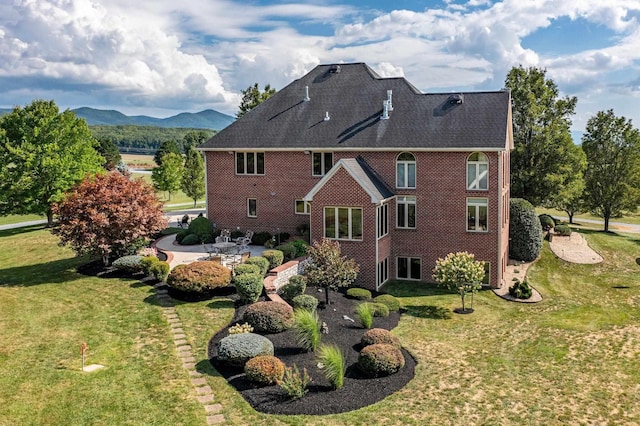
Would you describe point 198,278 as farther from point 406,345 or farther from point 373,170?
point 373,170

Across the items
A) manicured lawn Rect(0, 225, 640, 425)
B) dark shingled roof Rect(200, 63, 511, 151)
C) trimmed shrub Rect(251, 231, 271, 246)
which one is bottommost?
manicured lawn Rect(0, 225, 640, 425)

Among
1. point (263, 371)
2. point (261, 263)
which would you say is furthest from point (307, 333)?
point (261, 263)

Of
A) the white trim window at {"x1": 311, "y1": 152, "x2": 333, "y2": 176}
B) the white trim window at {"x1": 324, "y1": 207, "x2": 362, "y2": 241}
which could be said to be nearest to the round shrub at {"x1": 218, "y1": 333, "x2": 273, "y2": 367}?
the white trim window at {"x1": 324, "y1": 207, "x2": 362, "y2": 241}

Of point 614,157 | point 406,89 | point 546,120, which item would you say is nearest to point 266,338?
point 406,89

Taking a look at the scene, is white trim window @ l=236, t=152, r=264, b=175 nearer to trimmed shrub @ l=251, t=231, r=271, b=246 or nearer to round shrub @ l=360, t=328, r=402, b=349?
trimmed shrub @ l=251, t=231, r=271, b=246

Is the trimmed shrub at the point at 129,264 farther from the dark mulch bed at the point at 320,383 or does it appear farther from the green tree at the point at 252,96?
the green tree at the point at 252,96

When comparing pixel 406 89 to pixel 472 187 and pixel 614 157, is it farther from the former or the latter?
pixel 614 157
